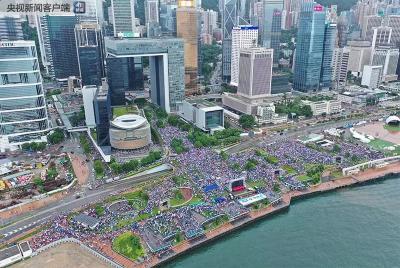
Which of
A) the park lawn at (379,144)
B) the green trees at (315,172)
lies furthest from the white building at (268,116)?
the green trees at (315,172)

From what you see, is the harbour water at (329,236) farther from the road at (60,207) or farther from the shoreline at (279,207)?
the road at (60,207)

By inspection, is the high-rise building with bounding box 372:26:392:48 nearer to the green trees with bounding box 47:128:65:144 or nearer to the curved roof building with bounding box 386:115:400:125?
the curved roof building with bounding box 386:115:400:125

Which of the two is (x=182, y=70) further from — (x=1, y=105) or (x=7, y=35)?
(x=7, y=35)

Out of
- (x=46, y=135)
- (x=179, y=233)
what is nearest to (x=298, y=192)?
(x=179, y=233)

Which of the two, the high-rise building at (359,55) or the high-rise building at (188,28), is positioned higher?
the high-rise building at (188,28)

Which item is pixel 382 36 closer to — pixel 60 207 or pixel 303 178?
pixel 303 178
